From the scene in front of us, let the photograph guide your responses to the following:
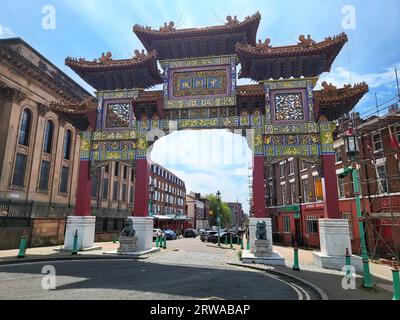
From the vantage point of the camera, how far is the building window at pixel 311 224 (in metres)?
26.4

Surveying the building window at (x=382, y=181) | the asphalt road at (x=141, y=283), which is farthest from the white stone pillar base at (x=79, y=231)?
the building window at (x=382, y=181)

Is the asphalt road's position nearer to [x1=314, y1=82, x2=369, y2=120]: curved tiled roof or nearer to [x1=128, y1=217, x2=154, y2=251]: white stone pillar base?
[x1=128, y1=217, x2=154, y2=251]: white stone pillar base

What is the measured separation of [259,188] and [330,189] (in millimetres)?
3625

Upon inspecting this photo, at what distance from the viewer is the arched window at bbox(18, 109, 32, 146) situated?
21922 mm

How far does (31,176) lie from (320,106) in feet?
72.3

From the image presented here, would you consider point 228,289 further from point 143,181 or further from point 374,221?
point 374,221

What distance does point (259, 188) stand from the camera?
14.8 m

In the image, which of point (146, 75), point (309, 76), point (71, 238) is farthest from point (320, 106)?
point (71, 238)

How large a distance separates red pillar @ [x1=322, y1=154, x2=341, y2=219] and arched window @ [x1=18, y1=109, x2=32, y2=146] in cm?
2236

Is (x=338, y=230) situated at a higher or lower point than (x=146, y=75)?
lower

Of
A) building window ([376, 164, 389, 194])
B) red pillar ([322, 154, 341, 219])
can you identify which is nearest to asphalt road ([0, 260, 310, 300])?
red pillar ([322, 154, 341, 219])
